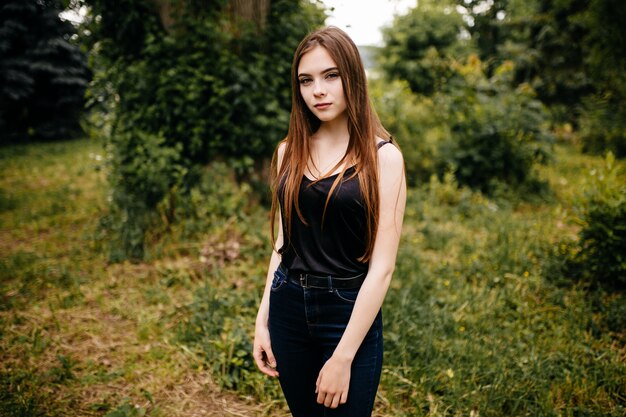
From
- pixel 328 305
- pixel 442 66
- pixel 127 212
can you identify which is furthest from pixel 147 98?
pixel 442 66

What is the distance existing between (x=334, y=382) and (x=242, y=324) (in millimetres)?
1942

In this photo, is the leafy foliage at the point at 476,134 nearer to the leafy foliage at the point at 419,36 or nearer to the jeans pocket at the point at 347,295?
the jeans pocket at the point at 347,295

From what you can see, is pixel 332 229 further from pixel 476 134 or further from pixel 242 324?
pixel 476 134

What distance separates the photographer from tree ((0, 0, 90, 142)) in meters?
12.2

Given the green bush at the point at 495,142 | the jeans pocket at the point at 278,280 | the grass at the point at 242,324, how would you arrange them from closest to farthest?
1. the jeans pocket at the point at 278,280
2. the grass at the point at 242,324
3. the green bush at the point at 495,142

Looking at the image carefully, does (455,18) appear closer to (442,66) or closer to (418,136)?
(442,66)

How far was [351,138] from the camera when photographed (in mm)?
1643

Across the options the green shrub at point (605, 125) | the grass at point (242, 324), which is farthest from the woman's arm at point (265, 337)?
the green shrub at point (605, 125)

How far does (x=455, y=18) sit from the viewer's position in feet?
48.0

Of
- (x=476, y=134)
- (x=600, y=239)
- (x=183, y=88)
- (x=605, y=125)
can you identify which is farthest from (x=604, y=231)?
(x=605, y=125)

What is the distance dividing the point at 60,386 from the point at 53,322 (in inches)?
35.3

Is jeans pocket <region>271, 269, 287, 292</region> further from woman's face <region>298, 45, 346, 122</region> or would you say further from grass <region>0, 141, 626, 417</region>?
grass <region>0, 141, 626, 417</region>

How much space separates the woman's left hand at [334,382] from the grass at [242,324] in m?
1.31

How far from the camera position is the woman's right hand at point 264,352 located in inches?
70.8
